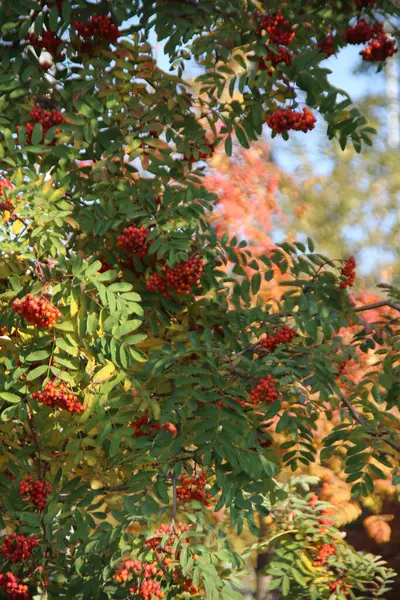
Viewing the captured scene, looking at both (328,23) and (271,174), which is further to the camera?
(271,174)

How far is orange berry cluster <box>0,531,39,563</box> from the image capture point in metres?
3.31

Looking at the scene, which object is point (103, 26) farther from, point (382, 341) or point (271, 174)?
point (271, 174)

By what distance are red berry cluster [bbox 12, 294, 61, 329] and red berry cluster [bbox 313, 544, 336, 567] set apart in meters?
2.35

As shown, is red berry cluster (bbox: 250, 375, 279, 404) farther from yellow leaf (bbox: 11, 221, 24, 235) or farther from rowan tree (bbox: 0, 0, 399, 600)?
yellow leaf (bbox: 11, 221, 24, 235)

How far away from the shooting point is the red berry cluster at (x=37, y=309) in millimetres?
3002

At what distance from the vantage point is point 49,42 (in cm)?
376

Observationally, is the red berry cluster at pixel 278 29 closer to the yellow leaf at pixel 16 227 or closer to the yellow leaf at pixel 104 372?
the yellow leaf at pixel 16 227

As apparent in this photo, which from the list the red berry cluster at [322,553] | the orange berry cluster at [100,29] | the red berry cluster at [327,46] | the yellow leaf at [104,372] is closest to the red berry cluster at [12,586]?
the yellow leaf at [104,372]

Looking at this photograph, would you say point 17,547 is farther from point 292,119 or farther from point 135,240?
point 292,119

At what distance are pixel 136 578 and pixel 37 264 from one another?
1.34 meters

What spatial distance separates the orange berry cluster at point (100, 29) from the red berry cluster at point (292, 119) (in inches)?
31.8

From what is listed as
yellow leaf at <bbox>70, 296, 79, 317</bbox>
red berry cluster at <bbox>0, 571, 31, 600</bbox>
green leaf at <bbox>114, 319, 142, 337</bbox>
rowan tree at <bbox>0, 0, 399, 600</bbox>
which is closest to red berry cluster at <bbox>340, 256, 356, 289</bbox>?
rowan tree at <bbox>0, 0, 399, 600</bbox>

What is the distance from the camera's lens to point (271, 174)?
22.6ft

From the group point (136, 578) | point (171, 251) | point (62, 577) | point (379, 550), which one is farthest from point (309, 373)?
point (379, 550)
